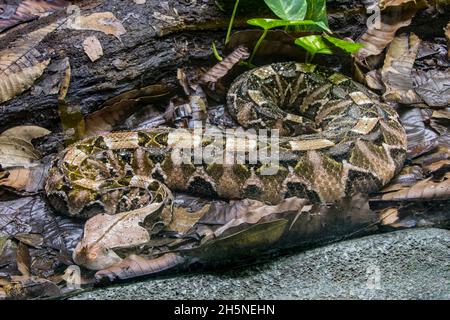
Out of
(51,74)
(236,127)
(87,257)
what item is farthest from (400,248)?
(51,74)

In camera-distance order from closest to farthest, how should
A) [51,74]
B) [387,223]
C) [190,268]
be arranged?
[190,268] < [387,223] < [51,74]

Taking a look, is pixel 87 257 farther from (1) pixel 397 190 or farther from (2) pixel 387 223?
(1) pixel 397 190

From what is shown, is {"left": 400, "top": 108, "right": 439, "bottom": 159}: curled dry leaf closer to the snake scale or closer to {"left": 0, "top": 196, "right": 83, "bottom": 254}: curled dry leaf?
the snake scale

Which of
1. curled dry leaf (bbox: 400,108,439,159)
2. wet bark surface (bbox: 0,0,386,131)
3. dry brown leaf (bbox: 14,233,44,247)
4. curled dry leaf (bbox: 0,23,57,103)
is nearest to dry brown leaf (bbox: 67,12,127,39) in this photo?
wet bark surface (bbox: 0,0,386,131)

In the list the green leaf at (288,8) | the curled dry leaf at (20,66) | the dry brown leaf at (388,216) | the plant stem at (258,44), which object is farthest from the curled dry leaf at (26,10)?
the dry brown leaf at (388,216)

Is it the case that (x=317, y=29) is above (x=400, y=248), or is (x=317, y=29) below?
above

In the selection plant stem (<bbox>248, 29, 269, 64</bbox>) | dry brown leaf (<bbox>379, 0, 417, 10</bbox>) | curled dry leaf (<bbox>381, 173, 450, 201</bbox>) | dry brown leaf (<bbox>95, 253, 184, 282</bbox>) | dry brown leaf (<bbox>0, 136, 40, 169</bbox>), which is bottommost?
curled dry leaf (<bbox>381, 173, 450, 201</bbox>)
